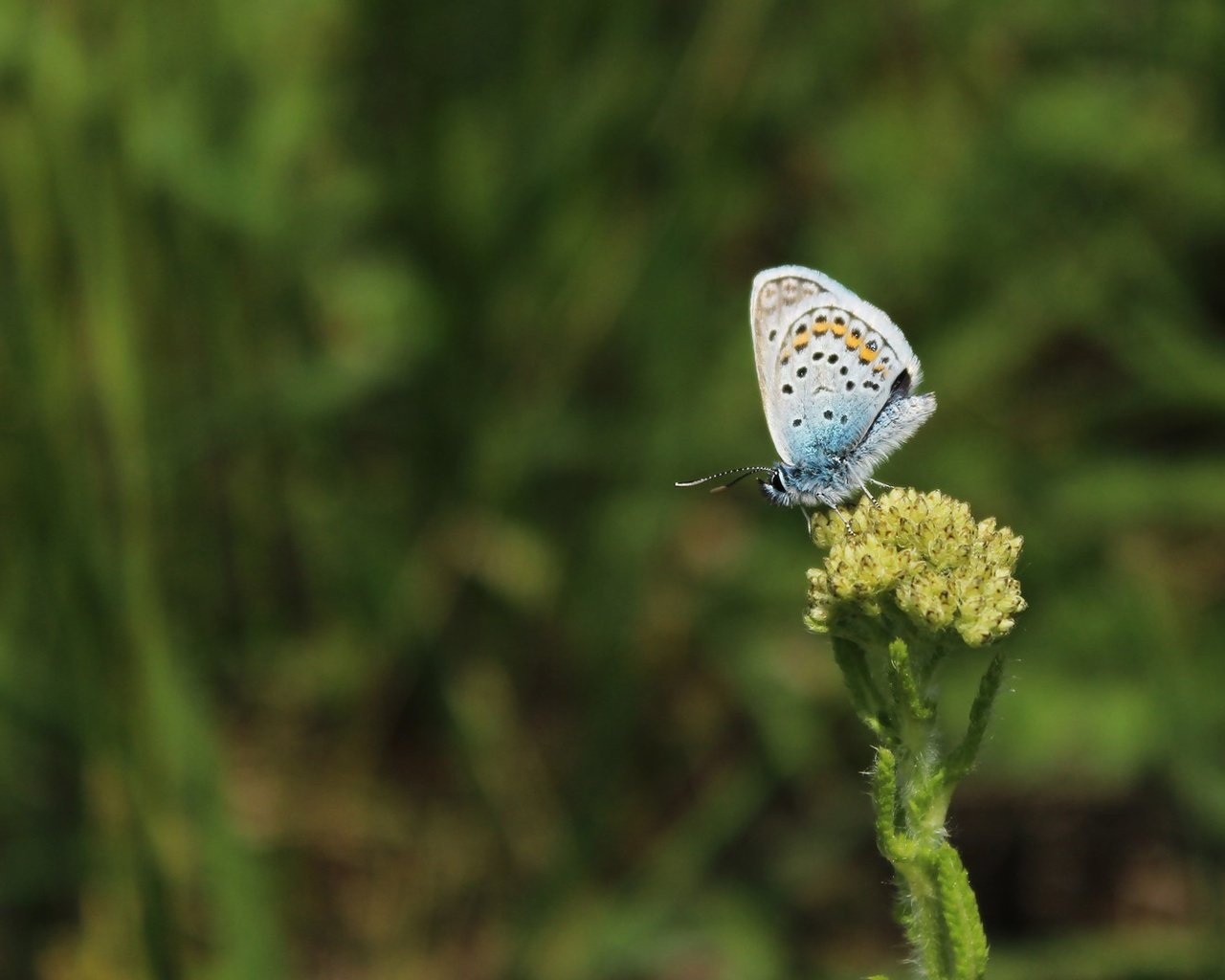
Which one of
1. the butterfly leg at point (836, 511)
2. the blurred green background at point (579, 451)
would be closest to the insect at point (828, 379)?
the butterfly leg at point (836, 511)

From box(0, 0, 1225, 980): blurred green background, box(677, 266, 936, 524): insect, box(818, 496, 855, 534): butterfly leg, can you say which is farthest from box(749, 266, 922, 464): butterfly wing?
box(0, 0, 1225, 980): blurred green background

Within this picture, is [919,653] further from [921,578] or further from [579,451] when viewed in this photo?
[579,451]

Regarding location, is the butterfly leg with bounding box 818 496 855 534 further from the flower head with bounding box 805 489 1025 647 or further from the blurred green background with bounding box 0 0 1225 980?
the blurred green background with bounding box 0 0 1225 980

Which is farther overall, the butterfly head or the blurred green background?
the blurred green background

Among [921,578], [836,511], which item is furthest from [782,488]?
[921,578]

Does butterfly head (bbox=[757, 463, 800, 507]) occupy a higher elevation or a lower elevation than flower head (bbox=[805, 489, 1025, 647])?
lower

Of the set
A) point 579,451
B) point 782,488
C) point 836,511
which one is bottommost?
point 579,451

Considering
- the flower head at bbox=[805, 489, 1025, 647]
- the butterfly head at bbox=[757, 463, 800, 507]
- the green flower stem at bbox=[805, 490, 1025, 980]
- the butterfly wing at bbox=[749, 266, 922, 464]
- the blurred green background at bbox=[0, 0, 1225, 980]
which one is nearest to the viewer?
the green flower stem at bbox=[805, 490, 1025, 980]

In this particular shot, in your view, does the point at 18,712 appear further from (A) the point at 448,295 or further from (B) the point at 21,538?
(A) the point at 448,295
